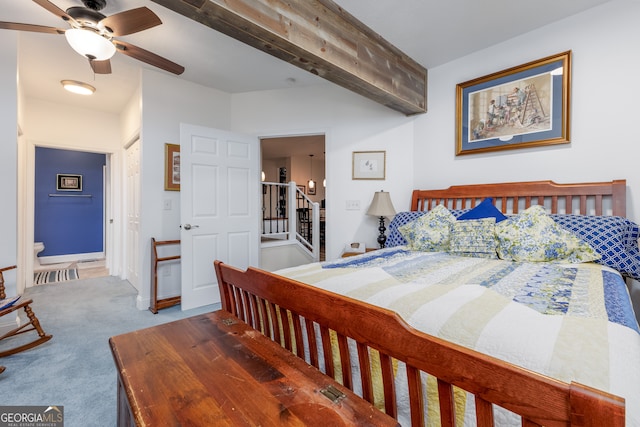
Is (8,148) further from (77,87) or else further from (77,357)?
(77,357)

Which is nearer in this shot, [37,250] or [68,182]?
[37,250]

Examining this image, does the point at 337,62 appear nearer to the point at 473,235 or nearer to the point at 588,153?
the point at 473,235

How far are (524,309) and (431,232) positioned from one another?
1.35 metres

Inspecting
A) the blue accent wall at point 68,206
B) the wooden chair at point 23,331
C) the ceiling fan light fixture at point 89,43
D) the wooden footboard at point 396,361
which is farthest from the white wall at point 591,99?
the blue accent wall at point 68,206

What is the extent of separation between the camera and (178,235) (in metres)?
3.47

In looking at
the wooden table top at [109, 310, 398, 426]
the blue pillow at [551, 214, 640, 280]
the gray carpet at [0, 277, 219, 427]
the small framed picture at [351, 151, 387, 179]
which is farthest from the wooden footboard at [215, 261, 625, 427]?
the small framed picture at [351, 151, 387, 179]

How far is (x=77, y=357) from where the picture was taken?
7.11ft

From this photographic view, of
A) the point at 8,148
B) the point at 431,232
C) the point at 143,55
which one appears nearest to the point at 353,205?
the point at 431,232

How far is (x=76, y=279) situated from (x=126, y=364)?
4.68m

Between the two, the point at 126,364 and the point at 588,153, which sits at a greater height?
the point at 588,153

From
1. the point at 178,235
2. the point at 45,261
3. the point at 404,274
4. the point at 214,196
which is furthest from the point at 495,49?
the point at 45,261

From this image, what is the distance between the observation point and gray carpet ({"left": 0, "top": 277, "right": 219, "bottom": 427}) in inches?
65.7

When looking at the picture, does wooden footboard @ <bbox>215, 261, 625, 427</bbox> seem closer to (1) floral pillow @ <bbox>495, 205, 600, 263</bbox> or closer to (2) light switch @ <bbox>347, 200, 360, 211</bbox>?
(1) floral pillow @ <bbox>495, 205, 600, 263</bbox>

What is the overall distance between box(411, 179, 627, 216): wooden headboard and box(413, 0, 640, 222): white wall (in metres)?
0.11
